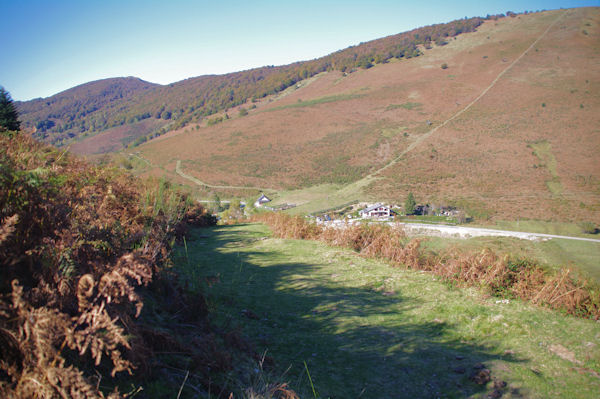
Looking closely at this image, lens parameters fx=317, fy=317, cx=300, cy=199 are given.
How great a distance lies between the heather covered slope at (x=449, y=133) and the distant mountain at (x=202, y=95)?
13.0 meters

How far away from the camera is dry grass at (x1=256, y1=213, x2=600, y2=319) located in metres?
4.38

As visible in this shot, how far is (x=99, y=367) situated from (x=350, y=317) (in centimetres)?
290

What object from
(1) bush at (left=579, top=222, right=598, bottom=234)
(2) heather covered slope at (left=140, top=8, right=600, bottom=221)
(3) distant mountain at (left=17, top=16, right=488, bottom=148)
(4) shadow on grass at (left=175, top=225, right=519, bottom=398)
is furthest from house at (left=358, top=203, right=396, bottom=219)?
(3) distant mountain at (left=17, top=16, right=488, bottom=148)

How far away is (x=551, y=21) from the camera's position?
90562 mm

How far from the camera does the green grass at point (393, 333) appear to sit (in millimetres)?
2775

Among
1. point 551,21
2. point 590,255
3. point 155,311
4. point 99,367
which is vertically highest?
point 551,21

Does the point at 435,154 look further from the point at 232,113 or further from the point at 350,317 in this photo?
the point at 232,113

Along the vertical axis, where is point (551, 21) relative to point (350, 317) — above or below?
above

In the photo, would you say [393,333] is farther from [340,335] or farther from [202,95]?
[202,95]

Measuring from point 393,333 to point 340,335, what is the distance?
2.15ft

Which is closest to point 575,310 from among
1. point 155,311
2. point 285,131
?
point 155,311

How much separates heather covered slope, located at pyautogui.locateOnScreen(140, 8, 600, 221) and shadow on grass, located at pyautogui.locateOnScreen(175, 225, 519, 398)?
23.1 meters

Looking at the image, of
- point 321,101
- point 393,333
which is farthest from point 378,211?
point 321,101

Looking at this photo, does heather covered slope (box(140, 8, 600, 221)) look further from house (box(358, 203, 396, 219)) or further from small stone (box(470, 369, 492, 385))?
small stone (box(470, 369, 492, 385))
